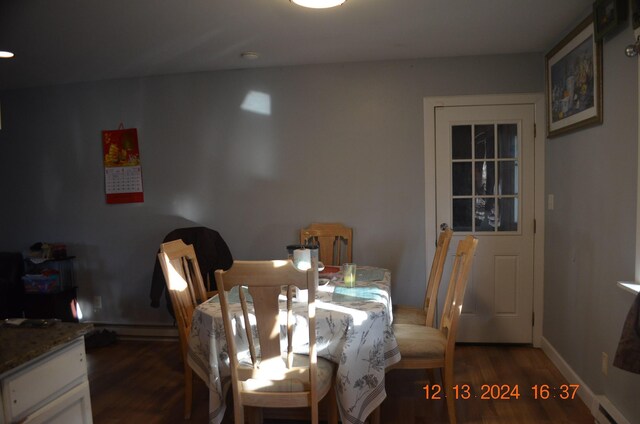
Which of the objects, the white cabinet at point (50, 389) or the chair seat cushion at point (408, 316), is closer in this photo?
the white cabinet at point (50, 389)

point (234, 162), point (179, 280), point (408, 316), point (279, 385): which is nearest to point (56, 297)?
point (234, 162)

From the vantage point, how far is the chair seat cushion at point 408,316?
8.65 feet

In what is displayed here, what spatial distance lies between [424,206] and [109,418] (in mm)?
2569

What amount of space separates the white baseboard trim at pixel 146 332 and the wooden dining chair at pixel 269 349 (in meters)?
2.20

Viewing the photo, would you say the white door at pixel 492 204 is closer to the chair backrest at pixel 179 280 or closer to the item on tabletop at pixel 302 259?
the item on tabletop at pixel 302 259

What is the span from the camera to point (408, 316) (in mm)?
2713

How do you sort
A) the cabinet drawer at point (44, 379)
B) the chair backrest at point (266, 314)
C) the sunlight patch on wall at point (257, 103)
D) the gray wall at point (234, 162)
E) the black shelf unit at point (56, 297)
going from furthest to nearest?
the black shelf unit at point (56, 297)
the sunlight patch on wall at point (257, 103)
the gray wall at point (234, 162)
the chair backrest at point (266, 314)
the cabinet drawer at point (44, 379)

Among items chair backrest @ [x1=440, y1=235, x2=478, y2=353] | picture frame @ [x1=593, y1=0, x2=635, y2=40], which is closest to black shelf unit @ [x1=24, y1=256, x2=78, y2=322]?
chair backrest @ [x1=440, y1=235, x2=478, y2=353]

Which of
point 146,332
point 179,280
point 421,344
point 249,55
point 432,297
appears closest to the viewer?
point 421,344

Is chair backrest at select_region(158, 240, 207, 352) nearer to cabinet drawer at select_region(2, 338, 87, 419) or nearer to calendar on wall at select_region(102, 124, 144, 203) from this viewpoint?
cabinet drawer at select_region(2, 338, 87, 419)

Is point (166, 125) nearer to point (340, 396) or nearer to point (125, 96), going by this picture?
point (125, 96)

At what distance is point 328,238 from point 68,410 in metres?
2.30
